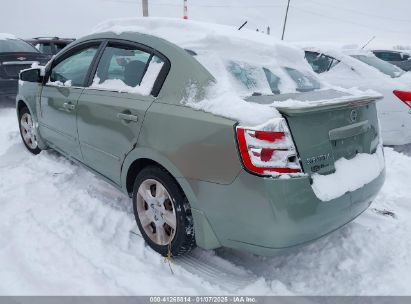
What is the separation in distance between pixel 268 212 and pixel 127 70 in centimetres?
179

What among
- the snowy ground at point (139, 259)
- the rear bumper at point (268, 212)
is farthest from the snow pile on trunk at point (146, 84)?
the snowy ground at point (139, 259)

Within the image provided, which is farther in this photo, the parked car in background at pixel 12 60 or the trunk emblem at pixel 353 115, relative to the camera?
the parked car in background at pixel 12 60

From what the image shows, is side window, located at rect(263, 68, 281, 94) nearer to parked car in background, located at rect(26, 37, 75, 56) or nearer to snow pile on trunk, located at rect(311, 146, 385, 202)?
snow pile on trunk, located at rect(311, 146, 385, 202)

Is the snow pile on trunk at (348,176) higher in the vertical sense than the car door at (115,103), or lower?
lower

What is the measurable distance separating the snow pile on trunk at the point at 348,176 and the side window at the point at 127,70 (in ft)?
4.70

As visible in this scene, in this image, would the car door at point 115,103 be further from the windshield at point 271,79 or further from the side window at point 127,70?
the windshield at point 271,79

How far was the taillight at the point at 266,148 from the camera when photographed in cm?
211

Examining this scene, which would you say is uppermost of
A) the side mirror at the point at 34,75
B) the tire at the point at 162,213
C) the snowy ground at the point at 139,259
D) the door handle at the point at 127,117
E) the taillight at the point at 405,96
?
the side mirror at the point at 34,75

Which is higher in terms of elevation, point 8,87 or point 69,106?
point 69,106

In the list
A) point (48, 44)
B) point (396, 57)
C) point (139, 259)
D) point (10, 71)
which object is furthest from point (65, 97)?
point (396, 57)

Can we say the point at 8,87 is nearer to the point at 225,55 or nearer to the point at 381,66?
the point at 225,55

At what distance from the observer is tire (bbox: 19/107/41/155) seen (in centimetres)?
484

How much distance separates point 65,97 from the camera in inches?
145

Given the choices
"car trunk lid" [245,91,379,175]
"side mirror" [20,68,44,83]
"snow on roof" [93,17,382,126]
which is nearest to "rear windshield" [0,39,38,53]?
"side mirror" [20,68,44,83]
